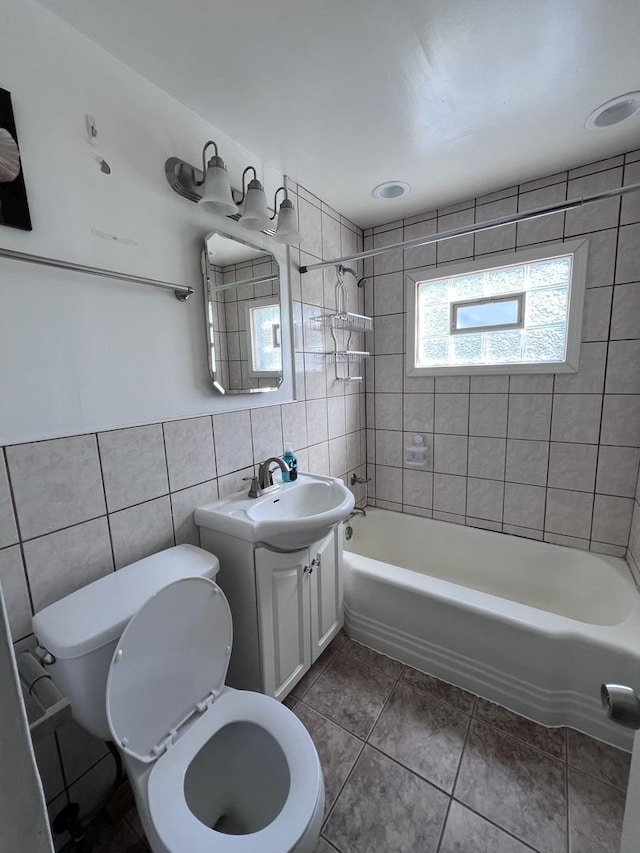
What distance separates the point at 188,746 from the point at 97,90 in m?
1.90

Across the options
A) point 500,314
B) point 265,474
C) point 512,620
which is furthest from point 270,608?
point 500,314

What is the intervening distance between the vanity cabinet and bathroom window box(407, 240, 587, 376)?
1.45m

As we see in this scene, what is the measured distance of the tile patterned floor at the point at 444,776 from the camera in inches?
42.4

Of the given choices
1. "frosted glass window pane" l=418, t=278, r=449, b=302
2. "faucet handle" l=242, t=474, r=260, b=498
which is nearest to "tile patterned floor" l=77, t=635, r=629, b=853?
"faucet handle" l=242, t=474, r=260, b=498

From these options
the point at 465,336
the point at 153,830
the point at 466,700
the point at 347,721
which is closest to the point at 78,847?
the point at 153,830

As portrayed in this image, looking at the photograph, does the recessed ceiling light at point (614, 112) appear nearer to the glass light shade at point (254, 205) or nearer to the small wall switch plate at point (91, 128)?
the glass light shade at point (254, 205)

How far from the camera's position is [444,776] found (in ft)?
4.06

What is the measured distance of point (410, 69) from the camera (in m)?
1.16

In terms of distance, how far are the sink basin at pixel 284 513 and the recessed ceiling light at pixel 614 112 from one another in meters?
1.76

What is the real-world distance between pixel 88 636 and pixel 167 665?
9.4 inches

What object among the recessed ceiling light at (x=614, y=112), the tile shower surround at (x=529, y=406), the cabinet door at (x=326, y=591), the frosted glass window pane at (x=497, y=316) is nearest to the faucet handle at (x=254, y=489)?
the cabinet door at (x=326, y=591)

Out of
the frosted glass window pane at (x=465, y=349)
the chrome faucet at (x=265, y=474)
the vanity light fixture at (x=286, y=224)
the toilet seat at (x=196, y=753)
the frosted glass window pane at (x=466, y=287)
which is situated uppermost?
the vanity light fixture at (x=286, y=224)

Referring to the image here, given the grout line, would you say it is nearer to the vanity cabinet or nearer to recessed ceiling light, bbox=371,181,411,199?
the vanity cabinet

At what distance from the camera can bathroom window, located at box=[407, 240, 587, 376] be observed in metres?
1.86
